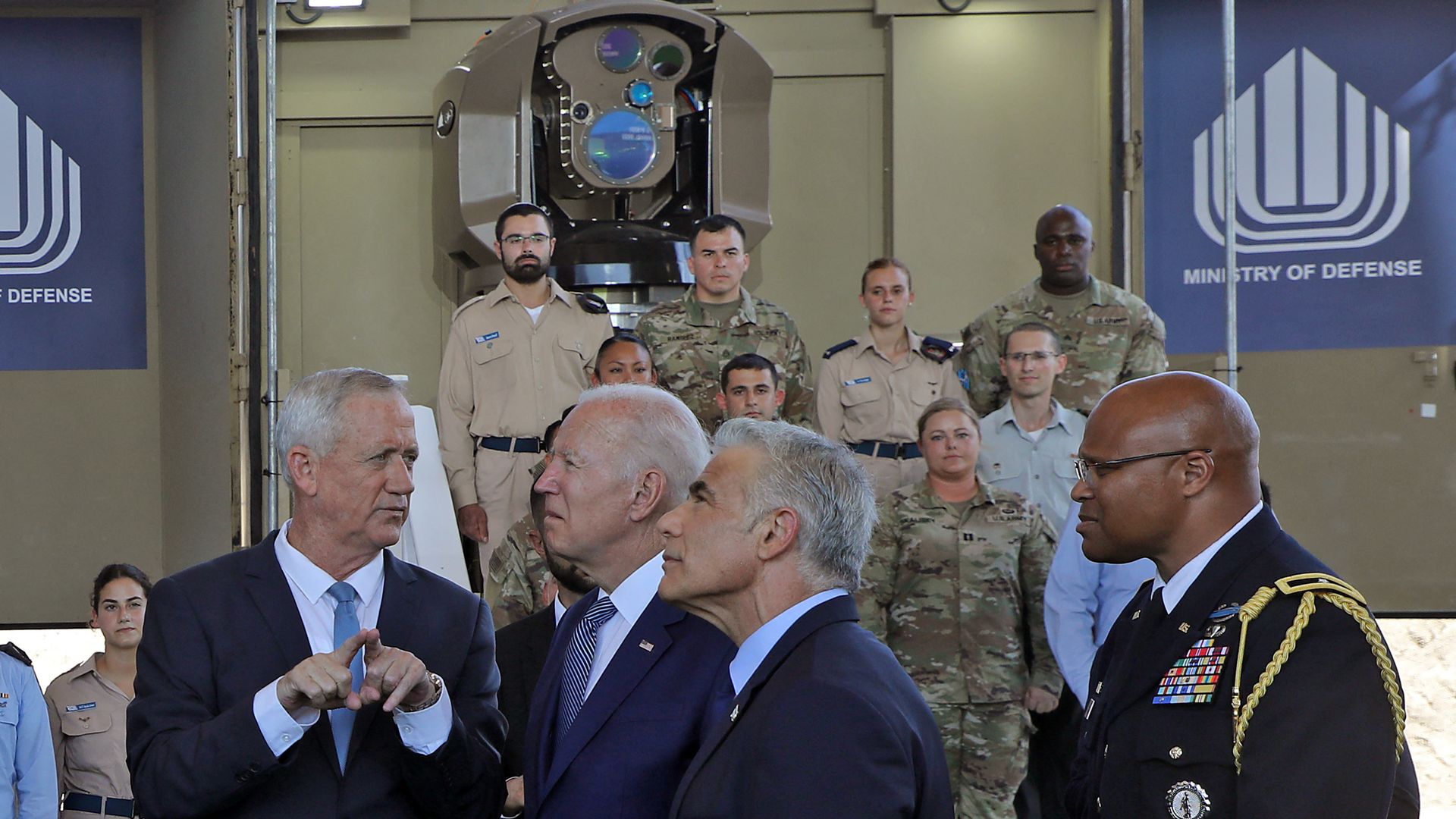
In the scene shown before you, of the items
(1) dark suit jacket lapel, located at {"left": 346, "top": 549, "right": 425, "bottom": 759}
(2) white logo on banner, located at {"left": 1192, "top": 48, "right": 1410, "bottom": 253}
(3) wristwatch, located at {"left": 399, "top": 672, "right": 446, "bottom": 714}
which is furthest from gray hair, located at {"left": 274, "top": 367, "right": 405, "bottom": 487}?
(2) white logo on banner, located at {"left": 1192, "top": 48, "right": 1410, "bottom": 253}

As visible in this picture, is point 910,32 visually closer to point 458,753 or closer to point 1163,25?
point 1163,25

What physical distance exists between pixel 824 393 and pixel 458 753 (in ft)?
11.1

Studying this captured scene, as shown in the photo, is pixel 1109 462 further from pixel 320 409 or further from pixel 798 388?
pixel 798 388

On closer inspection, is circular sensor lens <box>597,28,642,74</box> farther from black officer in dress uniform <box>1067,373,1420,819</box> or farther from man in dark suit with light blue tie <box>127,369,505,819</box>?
black officer in dress uniform <box>1067,373,1420,819</box>

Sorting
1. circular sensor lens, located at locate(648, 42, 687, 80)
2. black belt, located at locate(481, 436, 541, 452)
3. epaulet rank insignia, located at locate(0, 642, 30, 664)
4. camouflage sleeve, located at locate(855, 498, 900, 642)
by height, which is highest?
circular sensor lens, located at locate(648, 42, 687, 80)

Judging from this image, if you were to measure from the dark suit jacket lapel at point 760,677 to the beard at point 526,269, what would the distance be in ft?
11.6

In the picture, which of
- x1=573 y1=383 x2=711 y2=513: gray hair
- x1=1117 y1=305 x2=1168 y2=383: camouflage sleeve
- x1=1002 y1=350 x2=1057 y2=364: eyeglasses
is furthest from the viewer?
x1=1117 y1=305 x2=1168 y2=383: camouflage sleeve

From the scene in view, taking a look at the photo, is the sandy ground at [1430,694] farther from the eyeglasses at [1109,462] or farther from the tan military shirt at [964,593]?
the eyeglasses at [1109,462]

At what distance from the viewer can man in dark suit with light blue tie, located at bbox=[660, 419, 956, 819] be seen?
1.73 meters

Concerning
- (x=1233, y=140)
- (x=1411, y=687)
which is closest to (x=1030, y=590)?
(x=1233, y=140)

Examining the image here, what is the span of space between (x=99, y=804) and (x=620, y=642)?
311 cm

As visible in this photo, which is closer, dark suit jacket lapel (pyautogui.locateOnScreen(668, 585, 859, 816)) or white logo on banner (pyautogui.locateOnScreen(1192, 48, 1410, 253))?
dark suit jacket lapel (pyautogui.locateOnScreen(668, 585, 859, 816))

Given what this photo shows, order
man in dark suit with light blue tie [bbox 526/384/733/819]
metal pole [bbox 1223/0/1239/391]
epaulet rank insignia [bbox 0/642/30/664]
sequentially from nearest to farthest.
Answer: man in dark suit with light blue tie [bbox 526/384/733/819]
epaulet rank insignia [bbox 0/642/30/664]
metal pole [bbox 1223/0/1239/391]

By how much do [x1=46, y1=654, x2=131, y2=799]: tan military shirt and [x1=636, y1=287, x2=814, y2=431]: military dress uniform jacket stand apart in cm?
214
